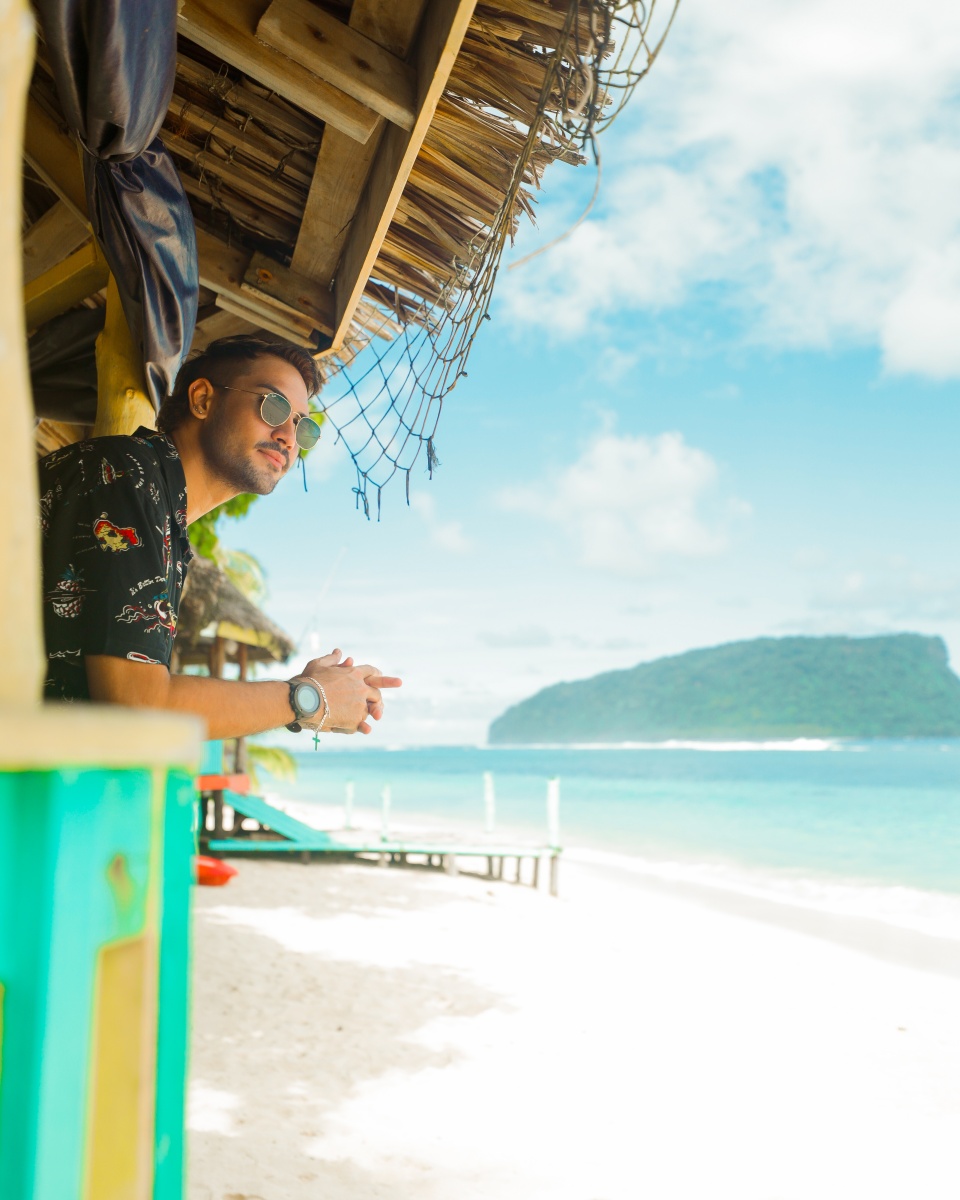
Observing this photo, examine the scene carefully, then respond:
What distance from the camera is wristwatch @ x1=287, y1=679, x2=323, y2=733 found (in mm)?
1824

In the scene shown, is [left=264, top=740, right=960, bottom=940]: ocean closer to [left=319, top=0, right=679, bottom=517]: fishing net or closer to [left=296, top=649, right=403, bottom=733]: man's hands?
[left=319, top=0, right=679, bottom=517]: fishing net

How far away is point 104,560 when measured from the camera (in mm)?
1529

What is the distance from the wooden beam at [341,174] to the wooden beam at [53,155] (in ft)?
2.30

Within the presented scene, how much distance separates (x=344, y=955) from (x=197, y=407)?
6678 mm

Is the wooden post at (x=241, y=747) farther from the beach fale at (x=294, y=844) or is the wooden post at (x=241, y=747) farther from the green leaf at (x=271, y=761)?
the green leaf at (x=271, y=761)

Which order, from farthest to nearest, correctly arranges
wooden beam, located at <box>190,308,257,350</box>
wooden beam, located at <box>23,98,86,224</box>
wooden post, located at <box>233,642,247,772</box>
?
wooden post, located at <box>233,642,247,772</box>, wooden beam, located at <box>190,308,257,350</box>, wooden beam, located at <box>23,98,86,224</box>

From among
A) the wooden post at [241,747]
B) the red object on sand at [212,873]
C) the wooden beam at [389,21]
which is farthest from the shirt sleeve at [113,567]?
the wooden post at [241,747]

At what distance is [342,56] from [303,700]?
1574 millimetres

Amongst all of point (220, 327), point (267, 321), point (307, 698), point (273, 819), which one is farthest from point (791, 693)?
point (307, 698)

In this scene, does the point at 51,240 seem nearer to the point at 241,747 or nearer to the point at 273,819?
the point at 273,819

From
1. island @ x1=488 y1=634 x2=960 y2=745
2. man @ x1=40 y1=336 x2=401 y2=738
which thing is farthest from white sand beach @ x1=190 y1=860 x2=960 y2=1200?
island @ x1=488 y1=634 x2=960 y2=745

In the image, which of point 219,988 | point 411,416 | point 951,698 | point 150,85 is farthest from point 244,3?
point 951,698

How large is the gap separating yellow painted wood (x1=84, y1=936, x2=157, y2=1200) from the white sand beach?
3.48 metres

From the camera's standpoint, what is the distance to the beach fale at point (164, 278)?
517 millimetres
